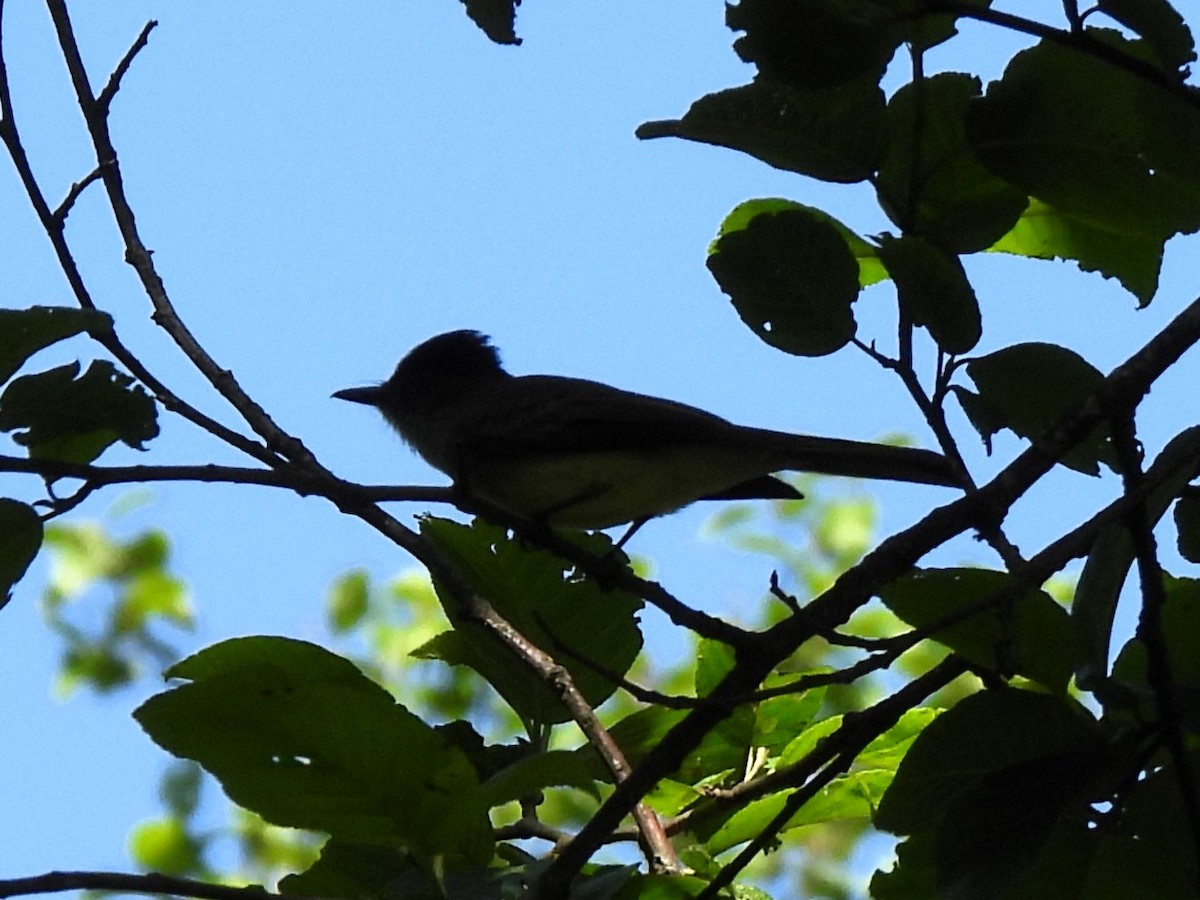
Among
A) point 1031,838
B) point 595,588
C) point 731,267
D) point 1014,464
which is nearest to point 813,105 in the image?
point 731,267

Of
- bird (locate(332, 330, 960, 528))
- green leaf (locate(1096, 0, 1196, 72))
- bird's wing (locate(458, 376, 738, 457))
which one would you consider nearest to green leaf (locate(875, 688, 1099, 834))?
green leaf (locate(1096, 0, 1196, 72))

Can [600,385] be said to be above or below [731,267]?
above

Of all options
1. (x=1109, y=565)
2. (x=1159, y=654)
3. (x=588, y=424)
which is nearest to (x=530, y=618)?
(x=1109, y=565)

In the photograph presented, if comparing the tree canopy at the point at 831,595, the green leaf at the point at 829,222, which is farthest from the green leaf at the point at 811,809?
the green leaf at the point at 829,222

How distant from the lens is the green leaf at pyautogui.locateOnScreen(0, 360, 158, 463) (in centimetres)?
224

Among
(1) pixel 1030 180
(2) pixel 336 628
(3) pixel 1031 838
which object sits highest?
(2) pixel 336 628

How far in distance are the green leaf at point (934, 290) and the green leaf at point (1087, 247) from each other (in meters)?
0.23

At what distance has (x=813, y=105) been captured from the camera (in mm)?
2223

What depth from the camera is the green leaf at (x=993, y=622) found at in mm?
1878

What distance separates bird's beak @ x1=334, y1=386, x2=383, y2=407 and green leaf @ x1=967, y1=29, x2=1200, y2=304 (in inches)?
137

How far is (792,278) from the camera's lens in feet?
7.89

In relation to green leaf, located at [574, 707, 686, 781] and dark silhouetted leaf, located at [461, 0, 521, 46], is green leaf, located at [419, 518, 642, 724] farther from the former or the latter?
dark silhouetted leaf, located at [461, 0, 521, 46]

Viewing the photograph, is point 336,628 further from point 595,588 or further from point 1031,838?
point 1031,838

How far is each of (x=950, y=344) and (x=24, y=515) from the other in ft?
4.21
